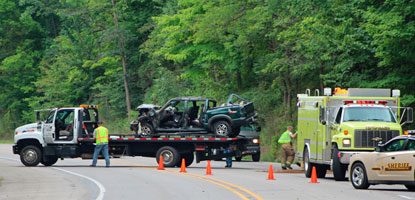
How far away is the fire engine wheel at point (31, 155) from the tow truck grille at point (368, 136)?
1387cm

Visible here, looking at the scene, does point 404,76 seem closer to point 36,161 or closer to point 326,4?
point 326,4

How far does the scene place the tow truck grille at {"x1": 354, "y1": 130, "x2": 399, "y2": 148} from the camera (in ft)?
67.9

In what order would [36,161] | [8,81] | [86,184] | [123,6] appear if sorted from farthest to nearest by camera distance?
[8,81], [123,6], [36,161], [86,184]

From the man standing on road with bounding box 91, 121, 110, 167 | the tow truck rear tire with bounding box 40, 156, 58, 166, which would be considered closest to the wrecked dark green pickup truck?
the man standing on road with bounding box 91, 121, 110, 167

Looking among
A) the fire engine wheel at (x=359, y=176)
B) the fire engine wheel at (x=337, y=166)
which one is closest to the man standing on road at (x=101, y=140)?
the fire engine wheel at (x=337, y=166)

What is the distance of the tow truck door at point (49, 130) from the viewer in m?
28.5

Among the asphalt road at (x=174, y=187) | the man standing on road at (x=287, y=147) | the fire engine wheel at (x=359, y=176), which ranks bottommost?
the asphalt road at (x=174, y=187)

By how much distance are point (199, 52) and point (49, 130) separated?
1913 centimetres

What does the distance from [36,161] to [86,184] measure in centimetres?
964

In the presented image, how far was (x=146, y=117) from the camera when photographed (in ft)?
94.0

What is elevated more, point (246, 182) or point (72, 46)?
point (72, 46)

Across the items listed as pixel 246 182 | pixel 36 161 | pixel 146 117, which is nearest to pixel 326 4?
pixel 146 117

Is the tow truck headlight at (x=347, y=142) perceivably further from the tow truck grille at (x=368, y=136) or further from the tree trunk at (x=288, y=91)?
the tree trunk at (x=288, y=91)

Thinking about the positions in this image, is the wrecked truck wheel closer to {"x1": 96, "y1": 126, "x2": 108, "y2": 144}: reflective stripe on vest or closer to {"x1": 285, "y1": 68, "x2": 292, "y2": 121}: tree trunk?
{"x1": 96, "y1": 126, "x2": 108, "y2": 144}: reflective stripe on vest
